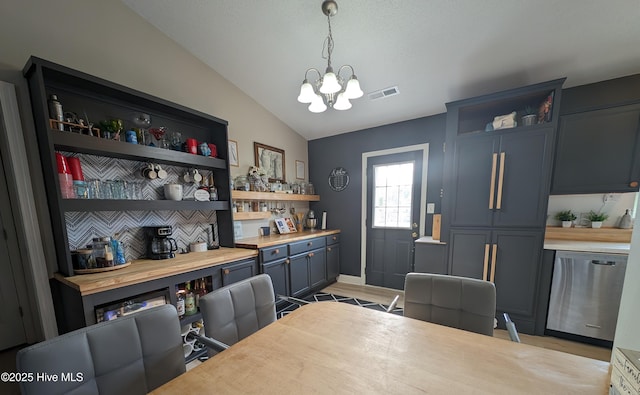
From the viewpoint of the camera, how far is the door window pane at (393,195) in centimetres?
310

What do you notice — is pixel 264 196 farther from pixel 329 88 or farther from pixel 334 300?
pixel 329 88

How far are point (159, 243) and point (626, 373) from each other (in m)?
2.61

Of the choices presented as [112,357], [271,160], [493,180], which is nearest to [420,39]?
[493,180]

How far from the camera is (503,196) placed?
2.17 meters

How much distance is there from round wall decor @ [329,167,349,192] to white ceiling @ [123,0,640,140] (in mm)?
1384

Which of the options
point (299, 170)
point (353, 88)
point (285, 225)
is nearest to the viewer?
point (353, 88)

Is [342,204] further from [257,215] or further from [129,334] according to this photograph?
[129,334]

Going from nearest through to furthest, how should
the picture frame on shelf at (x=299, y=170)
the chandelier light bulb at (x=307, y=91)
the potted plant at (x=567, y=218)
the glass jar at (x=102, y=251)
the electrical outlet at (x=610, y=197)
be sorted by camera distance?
the chandelier light bulb at (x=307, y=91), the glass jar at (x=102, y=251), the electrical outlet at (x=610, y=197), the potted plant at (x=567, y=218), the picture frame on shelf at (x=299, y=170)

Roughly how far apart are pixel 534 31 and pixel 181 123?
10.8 feet

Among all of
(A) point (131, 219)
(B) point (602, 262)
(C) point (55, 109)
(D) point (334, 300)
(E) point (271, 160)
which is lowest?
(D) point (334, 300)

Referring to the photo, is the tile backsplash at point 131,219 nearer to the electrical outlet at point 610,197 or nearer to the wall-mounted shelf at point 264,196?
the wall-mounted shelf at point 264,196

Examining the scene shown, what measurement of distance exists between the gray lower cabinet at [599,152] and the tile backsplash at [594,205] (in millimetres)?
275

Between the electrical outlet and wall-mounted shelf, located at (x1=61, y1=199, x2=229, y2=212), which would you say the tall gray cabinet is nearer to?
the electrical outlet

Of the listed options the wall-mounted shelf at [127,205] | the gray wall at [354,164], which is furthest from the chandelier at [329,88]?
the gray wall at [354,164]
